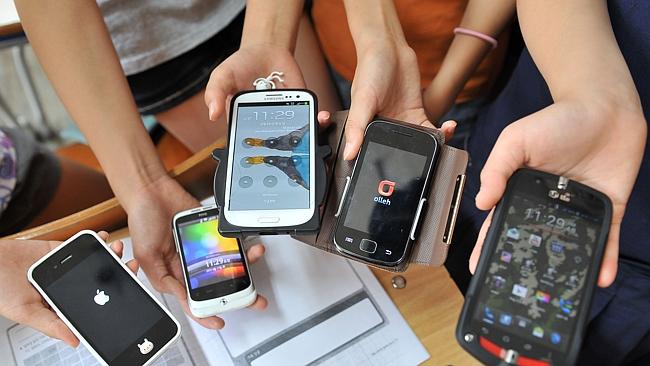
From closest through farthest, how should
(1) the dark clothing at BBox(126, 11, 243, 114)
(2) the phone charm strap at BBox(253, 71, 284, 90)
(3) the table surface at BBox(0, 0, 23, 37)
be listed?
(2) the phone charm strap at BBox(253, 71, 284, 90) < (3) the table surface at BBox(0, 0, 23, 37) < (1) the dark clothing at BBox(126, 11, 243, 114)

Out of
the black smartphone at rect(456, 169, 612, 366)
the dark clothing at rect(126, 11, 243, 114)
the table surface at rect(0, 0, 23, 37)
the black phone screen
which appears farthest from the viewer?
the dark clothing at rect(126, 11, 243, 114)

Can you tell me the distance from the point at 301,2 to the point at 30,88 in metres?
1.10

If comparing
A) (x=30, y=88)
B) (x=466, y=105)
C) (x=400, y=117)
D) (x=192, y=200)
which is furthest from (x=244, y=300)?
(x=30, y=88)

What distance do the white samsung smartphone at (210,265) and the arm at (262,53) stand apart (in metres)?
0.16

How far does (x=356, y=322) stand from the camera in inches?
28.2

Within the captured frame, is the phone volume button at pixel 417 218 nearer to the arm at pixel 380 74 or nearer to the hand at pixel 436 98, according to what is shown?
the arm at pixel 380 74

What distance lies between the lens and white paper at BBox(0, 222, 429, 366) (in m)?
0.69

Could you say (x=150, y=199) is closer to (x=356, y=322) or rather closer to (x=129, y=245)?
(x=129, y=245)

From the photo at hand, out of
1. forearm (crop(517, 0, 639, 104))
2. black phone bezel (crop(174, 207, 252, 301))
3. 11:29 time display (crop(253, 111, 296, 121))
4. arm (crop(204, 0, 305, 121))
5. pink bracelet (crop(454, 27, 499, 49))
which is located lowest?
black phone bezel (crop(174, 207, 252, 301))

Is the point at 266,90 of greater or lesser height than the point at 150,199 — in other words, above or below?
above

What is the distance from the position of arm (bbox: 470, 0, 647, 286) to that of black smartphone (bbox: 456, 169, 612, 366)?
0.08 ft

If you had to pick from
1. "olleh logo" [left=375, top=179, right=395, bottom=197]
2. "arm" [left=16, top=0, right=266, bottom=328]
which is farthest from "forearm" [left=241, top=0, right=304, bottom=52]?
"olleh logo" [left=375, top=179, right=395, bottom=197]

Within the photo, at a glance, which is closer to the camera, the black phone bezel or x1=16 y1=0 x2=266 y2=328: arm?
the black phone bezel

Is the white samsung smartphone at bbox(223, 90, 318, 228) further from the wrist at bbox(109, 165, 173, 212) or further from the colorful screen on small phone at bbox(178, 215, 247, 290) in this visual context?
the wrist at bbox(109, 165, 173, 212)
